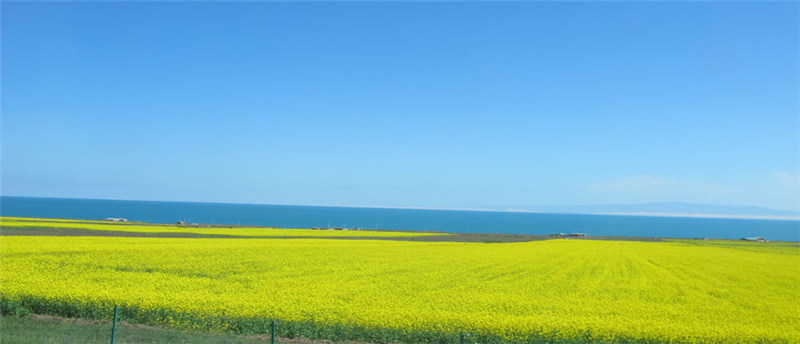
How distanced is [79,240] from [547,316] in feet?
132

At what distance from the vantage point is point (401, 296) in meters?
22.2

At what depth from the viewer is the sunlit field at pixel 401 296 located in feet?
56.3

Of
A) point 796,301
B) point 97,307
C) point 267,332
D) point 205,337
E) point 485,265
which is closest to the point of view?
point 205,337

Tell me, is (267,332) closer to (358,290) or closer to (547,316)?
(358,290)

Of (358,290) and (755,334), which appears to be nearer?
(755,334)

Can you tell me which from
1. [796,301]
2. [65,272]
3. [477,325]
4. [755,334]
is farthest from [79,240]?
[796,301]

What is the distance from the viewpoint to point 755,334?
17609 mm

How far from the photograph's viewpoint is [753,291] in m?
27.4

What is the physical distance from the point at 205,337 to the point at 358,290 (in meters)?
8.38

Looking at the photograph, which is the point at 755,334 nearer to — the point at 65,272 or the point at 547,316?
the point at 547,316

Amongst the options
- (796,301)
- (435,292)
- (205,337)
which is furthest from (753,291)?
(205,337)

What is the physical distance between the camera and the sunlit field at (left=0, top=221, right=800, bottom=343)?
56.3 ft

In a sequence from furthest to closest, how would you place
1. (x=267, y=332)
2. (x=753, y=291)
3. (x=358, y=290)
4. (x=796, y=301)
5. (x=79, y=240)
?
(x=79, y=240) → (x=753, y=291) → (x=796, y=301) → (x=358, y=290) → (x=267, y=332)

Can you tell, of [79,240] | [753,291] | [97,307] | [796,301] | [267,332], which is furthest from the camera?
[79,240]
